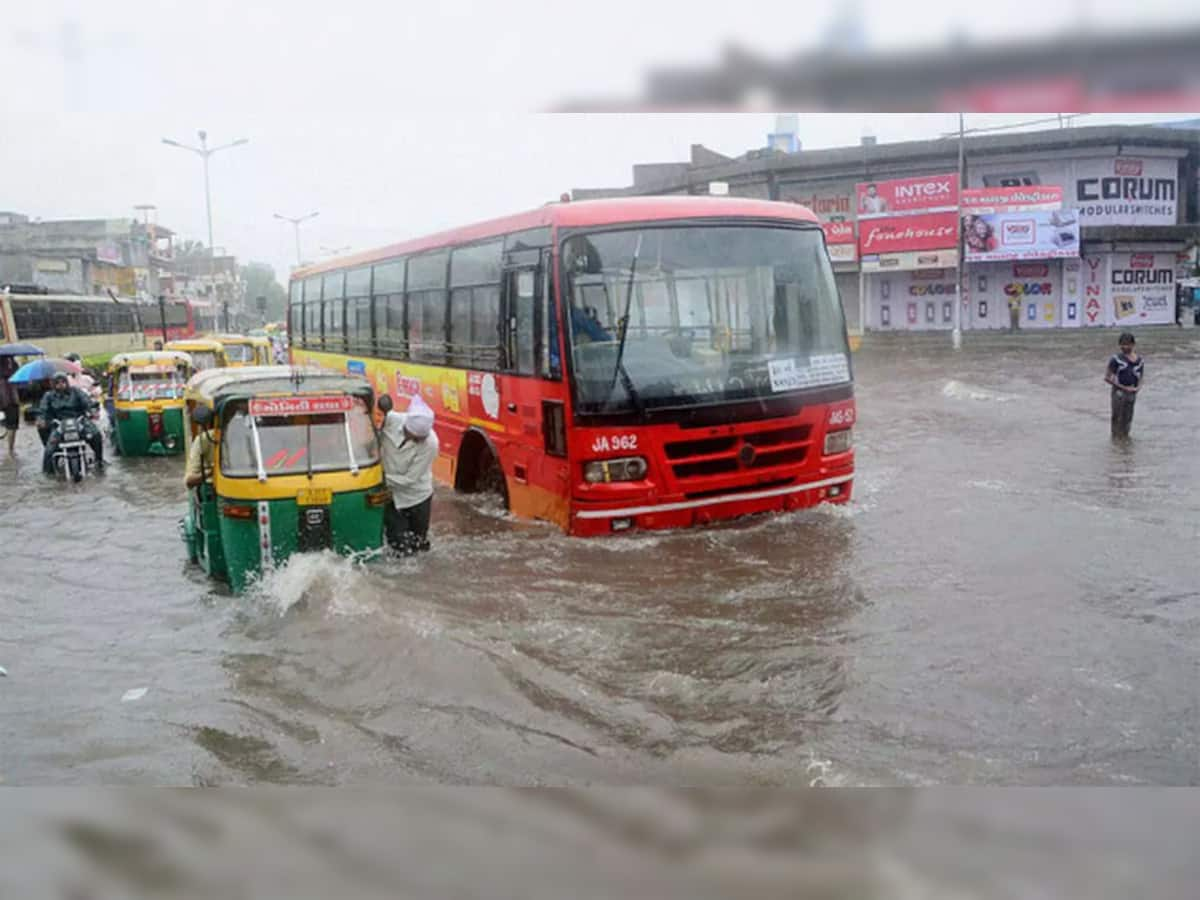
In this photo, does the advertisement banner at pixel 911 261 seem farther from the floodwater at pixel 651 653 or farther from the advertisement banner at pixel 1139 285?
the floodwater at pixel 651 653

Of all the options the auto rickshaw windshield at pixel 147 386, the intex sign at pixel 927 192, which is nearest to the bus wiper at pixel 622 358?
the auto rickshaw windshield at pixel 147 386

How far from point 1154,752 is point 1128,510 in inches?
229

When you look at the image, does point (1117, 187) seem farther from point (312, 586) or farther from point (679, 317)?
point (312, 586)

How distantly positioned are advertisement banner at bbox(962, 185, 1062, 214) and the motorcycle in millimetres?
26948

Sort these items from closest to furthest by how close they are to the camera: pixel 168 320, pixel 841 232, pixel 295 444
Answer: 1. pixel 295 444
2. pixel 168 320
3. pixel 841 232

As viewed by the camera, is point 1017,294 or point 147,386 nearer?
point 147,386

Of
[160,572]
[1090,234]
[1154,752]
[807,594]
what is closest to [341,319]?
[160,572]

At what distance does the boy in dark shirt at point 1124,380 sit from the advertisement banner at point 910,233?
785 inches

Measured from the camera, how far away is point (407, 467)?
306 inches

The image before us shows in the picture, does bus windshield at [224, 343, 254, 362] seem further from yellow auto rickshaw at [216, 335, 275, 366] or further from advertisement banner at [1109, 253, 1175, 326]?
advertisement banner at [1109, 253, 1175, 326]

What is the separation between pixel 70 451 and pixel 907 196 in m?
27.2

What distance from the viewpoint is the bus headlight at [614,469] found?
299 inches

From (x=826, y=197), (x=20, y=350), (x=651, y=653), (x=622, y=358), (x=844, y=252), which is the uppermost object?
(x=826, y=197)

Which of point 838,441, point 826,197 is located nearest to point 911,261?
point 826,197
